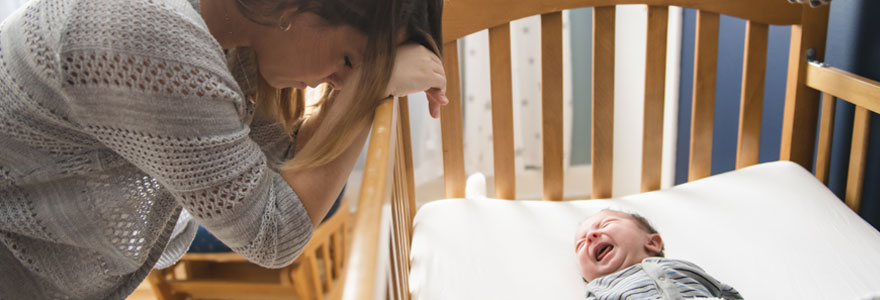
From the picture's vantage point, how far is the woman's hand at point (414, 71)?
72 centimetres

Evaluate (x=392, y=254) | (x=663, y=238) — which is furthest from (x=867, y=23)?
(x=392, y=254)

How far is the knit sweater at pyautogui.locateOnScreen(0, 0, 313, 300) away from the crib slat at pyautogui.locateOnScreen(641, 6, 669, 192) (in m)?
0.99

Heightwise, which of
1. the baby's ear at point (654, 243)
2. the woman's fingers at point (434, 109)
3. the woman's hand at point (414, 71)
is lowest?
the baby's ear at point (654, 243)

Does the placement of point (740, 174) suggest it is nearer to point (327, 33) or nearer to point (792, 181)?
point (792, 181)

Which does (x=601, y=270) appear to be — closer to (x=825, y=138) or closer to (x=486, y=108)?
(x=825, y=138)

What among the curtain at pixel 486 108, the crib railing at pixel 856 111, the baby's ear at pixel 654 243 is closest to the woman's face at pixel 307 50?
the baby's ear at pixel 654 243

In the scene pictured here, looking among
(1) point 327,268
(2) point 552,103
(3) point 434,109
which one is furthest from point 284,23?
(1) point 327,268

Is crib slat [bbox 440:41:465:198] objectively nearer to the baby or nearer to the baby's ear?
the baby

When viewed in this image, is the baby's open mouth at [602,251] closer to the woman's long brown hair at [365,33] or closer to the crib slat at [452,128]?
the crib slat at [452,128]

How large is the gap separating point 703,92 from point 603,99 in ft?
0.78

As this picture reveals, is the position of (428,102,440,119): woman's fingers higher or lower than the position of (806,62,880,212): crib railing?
higher

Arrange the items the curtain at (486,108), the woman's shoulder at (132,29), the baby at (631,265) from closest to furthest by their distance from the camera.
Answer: the woman's shoulder at (132,29), the baby at (631,265), the curtain at (486,108)

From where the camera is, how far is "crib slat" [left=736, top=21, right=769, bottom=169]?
1.39 metres

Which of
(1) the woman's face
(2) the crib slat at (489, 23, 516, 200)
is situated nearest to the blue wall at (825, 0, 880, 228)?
(2) the crib slat at (489, 23, 516, 200)
